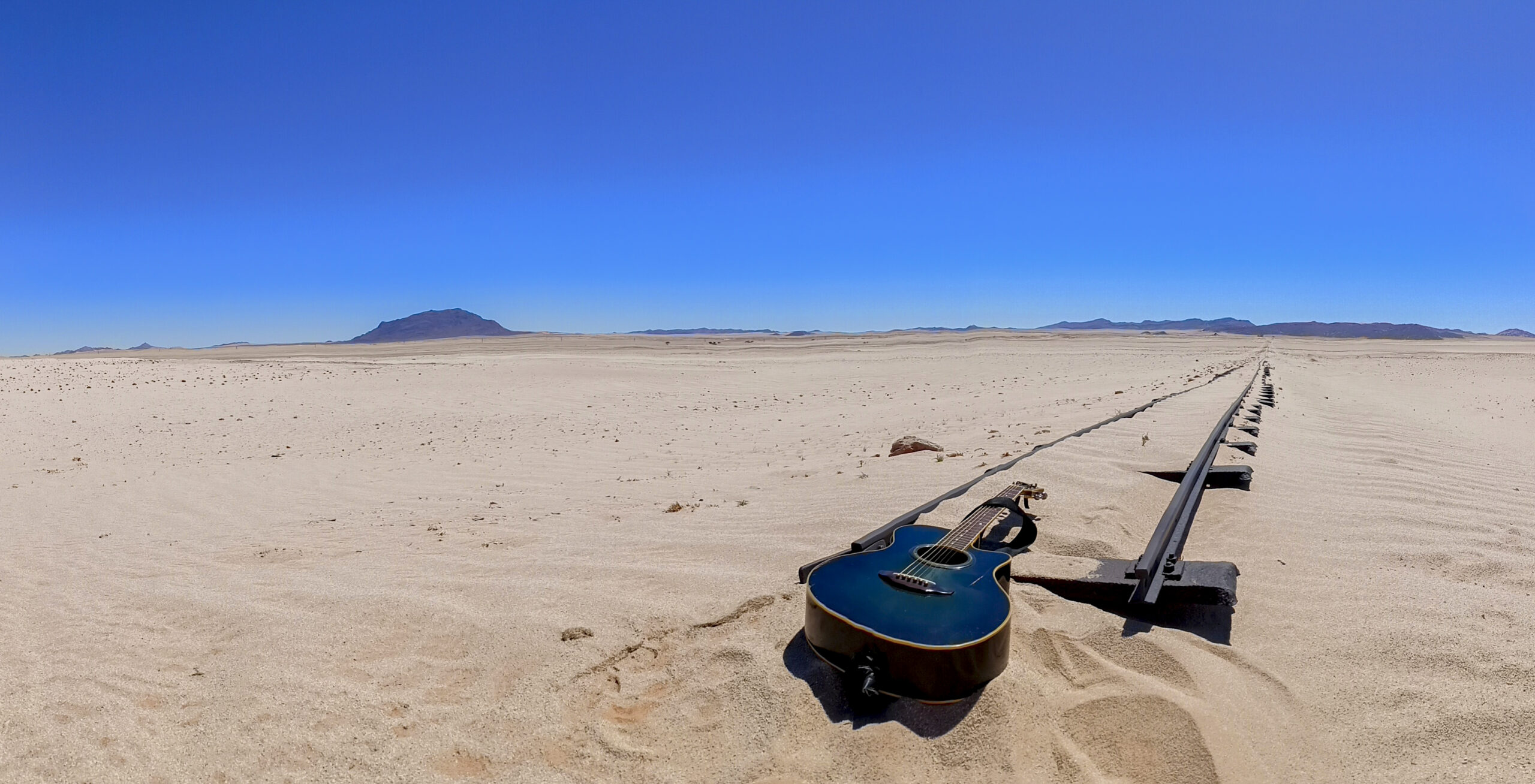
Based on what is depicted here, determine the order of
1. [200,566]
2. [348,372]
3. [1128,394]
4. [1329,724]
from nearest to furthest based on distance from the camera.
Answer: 1. [1329,724]
2. [200,566]
3. [1128,394]
4. [348,372]

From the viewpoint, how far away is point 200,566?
4.93m

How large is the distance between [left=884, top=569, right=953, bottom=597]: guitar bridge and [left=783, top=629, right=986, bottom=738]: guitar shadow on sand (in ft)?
1.31

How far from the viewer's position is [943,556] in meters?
3.18

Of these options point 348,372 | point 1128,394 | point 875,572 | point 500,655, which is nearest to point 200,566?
point 500,655

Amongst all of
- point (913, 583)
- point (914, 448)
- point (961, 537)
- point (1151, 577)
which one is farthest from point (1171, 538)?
point (914, 448)

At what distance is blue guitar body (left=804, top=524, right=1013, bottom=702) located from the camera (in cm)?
231

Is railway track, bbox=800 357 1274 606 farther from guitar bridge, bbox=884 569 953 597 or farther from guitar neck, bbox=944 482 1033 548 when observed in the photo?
guitar bridge, bbox=884 569 953 597

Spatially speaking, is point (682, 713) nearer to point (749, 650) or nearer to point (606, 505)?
point (749, 650)

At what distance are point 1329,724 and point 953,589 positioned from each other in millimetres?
1181

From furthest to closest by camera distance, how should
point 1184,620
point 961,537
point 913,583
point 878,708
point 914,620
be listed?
1. point 961,537
2. point 1184,620
3. point 913,583
4. point 914,620
5. point 878,708

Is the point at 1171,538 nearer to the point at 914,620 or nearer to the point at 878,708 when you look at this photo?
the point at 914,620

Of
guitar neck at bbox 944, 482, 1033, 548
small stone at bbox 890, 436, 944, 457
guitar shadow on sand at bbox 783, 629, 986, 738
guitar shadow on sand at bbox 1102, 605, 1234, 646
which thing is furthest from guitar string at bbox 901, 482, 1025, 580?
small stone at bbox 890, 436, 944, 457

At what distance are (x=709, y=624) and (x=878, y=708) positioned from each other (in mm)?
997

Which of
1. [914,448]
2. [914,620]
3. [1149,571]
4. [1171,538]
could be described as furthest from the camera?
[914,448]
